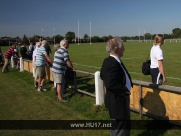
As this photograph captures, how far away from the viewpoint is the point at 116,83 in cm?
311

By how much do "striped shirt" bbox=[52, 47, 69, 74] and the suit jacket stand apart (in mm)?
2977

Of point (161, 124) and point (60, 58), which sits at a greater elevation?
point (60, 58)

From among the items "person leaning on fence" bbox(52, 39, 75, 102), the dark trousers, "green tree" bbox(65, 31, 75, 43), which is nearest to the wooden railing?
the dark trousers

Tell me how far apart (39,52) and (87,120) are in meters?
3.60

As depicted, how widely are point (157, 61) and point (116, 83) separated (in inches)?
83.6

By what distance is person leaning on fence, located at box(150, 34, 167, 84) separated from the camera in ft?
15.5

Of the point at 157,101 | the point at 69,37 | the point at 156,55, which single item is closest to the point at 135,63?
the point at 156,55

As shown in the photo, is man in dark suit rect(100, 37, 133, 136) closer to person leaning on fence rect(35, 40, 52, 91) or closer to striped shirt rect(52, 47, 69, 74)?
striped shirt rect(52, 47, 69, 74)

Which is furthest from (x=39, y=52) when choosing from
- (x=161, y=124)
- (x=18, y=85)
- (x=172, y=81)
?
(x=172, y=81)

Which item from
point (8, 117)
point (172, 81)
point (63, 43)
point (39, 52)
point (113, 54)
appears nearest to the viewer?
point (113, 54)

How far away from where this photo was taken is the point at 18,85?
9414 millimetres

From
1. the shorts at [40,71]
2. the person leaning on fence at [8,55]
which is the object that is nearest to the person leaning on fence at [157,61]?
the shorts at [40,71]

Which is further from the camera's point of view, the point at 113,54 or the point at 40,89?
the point at 40,89

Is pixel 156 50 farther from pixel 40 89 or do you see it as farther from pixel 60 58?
pixel 40 89
